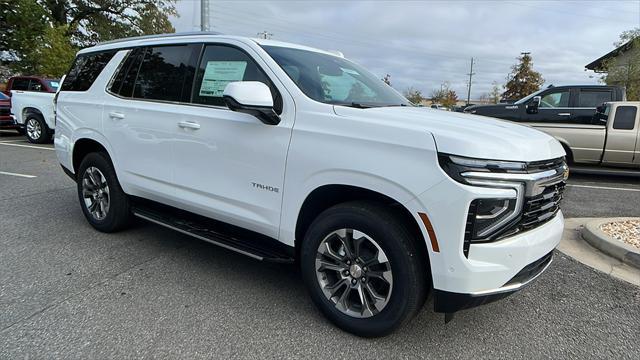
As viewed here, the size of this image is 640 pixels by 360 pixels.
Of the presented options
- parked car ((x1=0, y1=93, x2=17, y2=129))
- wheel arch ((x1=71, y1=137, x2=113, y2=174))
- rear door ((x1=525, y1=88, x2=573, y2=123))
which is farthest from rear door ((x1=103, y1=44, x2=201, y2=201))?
parked car ((x1=0, y1=93, x2=17, y2=129))

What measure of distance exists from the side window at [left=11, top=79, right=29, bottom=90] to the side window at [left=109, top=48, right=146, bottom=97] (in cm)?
1217

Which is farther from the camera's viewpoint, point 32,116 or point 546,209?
point 32,116

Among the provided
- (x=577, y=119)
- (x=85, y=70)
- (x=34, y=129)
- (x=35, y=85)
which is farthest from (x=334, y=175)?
Answer: (x=35, y=85)

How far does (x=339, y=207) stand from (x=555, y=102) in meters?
8.74

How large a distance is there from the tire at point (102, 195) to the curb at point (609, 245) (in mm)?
4814

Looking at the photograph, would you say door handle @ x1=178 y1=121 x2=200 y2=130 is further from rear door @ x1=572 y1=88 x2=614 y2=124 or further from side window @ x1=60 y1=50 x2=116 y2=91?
rear door @ x1=572 y1=88 x2=614 y2=124

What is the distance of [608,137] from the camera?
347 inches

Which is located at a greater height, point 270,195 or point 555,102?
point 555,102

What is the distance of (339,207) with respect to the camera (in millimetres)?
2826

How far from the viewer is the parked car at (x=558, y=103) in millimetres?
9328

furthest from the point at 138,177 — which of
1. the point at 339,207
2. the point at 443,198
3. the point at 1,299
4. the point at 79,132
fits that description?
the point at 443,198

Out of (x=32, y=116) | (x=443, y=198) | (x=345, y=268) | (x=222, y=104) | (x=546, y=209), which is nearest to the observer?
(x=443, y=198)

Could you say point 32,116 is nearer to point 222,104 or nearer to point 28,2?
point 222,104

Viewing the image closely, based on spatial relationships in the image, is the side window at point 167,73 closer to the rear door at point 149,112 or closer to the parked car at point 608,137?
the rear door at point 149,112
